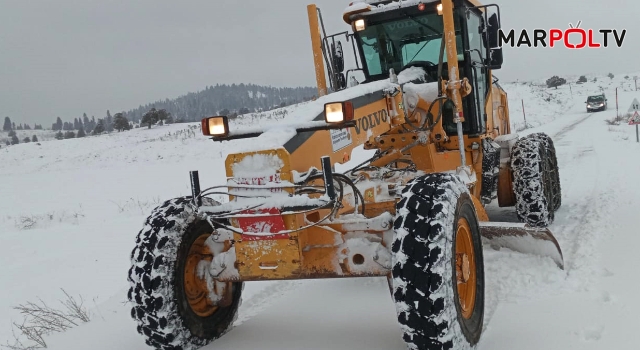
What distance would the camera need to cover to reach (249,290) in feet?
16.9

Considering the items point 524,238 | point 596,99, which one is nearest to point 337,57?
point 524,238

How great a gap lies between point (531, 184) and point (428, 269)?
3.82 metres

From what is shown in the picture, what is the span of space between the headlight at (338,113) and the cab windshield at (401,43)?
333 centimetres

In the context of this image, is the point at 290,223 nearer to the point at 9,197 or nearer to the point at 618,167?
the point at 618,167

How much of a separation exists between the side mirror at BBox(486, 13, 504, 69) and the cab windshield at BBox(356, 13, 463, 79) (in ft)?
1.41

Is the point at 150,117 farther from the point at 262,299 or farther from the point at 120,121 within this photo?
the point at 262,299

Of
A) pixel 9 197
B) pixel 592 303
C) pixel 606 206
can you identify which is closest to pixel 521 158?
pixel 606 206

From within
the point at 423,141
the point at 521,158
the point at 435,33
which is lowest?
the point at 521,158

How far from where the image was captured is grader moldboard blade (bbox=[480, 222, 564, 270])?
4652 millimetres

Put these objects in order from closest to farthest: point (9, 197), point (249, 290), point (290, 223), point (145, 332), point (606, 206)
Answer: point (290, 223) < point (145, 332) < point (249, 290) < point (606, 206) < point (9, 197)

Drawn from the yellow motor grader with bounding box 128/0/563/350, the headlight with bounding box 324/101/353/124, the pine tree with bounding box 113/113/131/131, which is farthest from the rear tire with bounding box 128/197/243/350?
the pine tree with bounding box 113/113/131/131

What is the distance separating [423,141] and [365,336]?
2.80 meters

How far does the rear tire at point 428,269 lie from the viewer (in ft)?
9.42

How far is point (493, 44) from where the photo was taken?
6.34 m
